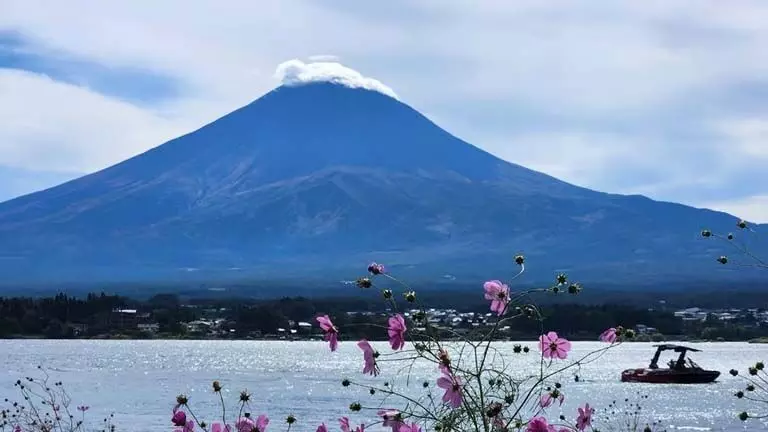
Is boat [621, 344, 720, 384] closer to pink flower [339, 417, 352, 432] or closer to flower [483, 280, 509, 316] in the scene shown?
Answer: pink flower [339, 417, 352, 432]

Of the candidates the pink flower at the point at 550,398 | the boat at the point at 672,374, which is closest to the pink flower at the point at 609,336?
the pink flower at the point at 550,398

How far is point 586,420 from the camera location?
5223mm

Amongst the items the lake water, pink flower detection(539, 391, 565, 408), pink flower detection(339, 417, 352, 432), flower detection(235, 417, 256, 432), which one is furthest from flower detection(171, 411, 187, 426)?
the lake water

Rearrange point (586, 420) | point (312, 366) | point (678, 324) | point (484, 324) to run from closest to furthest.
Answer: point (484, 324)
point (586, 420)
point (312, 366)
point (678, 324)

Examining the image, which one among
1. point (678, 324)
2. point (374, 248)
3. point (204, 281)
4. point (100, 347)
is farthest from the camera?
point (374, 248)

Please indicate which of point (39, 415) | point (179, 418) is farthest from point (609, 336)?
point (39, 415)

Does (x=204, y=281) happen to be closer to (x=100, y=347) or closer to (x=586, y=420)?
(x=100, y=347)

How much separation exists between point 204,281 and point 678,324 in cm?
9134

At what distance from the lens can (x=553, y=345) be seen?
4.95 meters

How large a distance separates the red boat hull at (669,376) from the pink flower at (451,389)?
167 feet

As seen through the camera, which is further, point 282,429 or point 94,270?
point 94,270

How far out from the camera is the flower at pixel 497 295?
4.71 m

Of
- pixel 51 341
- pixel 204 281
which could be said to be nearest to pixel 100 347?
pixel 51 341

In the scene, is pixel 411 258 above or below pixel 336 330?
above
